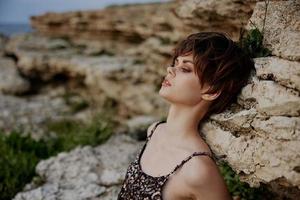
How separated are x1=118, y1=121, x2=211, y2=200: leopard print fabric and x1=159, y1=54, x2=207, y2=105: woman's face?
0.35m

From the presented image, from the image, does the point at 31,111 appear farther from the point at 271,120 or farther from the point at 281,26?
the point at 271,120

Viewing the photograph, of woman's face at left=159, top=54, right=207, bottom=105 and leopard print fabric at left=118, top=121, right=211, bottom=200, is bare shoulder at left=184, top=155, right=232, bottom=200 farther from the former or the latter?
woman's face at left=159, top=54, right=207, bottom=105

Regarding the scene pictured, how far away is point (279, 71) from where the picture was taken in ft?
8.79

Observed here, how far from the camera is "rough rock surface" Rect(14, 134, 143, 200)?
459cm

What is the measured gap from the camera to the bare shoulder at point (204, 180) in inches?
108

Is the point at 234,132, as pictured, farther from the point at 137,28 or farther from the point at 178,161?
the point at 137,28

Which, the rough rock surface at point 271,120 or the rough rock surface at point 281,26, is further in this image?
the rough rock surface at point 281,26

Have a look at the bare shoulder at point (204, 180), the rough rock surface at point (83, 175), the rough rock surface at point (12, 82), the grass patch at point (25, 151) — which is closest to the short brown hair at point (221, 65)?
the bare shoulder at point (204, 180)

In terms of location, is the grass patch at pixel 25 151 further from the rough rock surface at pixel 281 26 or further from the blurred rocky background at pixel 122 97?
the rough rock surface at pixel 281 26

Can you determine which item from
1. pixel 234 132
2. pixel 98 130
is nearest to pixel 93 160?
pixel 98 130

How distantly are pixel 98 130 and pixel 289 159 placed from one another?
187 inches

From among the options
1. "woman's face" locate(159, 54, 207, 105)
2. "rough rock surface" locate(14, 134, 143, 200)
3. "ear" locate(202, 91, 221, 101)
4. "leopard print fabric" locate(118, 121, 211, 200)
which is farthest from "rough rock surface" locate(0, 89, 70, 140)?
"ear" locate(202, 91, 221, 101)

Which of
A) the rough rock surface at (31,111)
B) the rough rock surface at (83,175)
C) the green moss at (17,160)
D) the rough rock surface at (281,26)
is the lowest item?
the rough rock surface at (31,111)

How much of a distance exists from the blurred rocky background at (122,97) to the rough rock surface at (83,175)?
11mm
